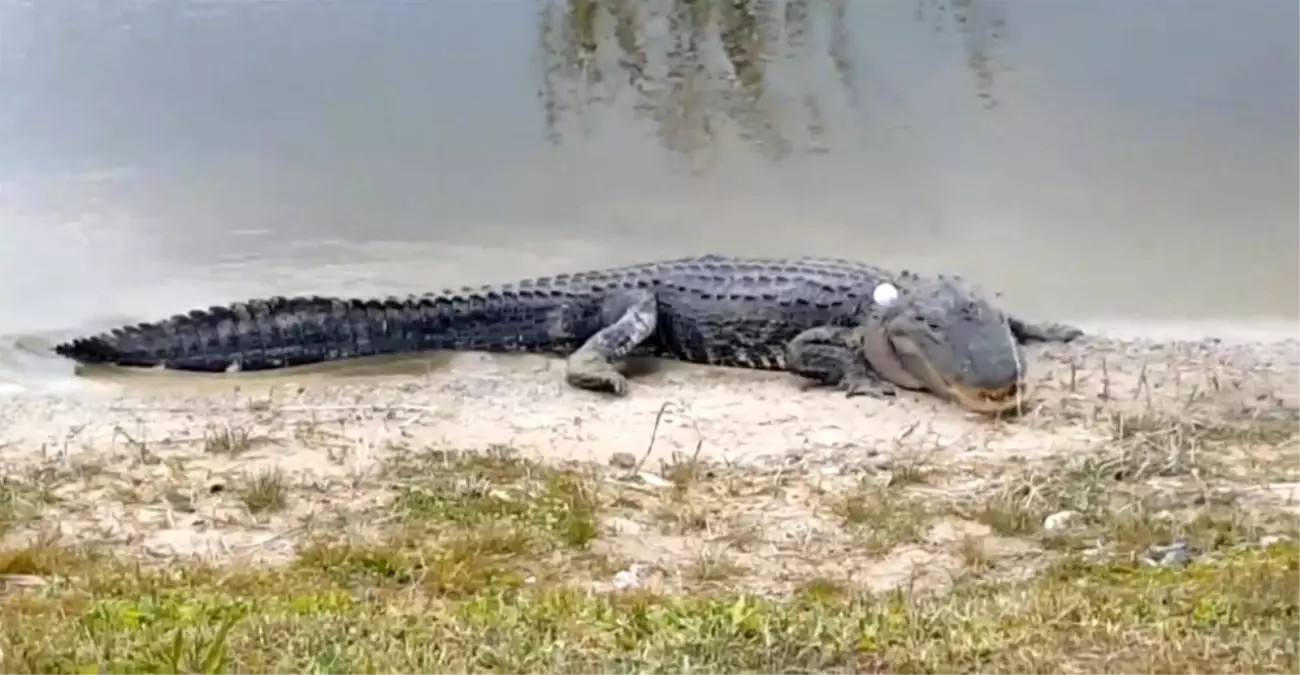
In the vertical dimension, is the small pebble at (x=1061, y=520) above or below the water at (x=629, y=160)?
below

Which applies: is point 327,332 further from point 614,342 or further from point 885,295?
point 885,295

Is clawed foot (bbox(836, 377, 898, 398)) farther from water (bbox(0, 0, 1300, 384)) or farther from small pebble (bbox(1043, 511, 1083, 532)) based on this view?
small pebble (bbox(1043, 511, 1083, 532))

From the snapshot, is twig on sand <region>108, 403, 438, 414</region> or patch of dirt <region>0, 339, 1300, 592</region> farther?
twig on sand <region>108, 403, 438, 414</region>

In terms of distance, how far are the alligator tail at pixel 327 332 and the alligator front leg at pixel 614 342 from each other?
0.83 ft

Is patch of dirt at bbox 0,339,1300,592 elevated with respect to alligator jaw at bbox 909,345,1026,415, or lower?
lower

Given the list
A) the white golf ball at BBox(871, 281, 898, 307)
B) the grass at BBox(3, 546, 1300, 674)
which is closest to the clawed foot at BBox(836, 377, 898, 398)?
the white golf ball at BBox(871, 281, 898, 307)

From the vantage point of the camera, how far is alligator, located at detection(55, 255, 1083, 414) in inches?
263

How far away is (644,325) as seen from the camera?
7297 mm

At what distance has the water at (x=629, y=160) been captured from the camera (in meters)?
8.32

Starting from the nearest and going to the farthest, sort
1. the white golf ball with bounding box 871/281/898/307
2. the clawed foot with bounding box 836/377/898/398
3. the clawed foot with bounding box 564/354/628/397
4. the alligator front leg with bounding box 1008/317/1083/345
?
the clawed foot with bounding box 836/377/898/398 < the clawed foot with bounding box 564/354/628/397 < the white golf ball with bounding box 871/281/898/307 < the alligator front leg with bounding box 1008/317/1083/345

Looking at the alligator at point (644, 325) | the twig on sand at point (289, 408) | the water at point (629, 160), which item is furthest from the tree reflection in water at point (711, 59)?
the twig on sand at point (289, 408)

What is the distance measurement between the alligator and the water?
69 centimetres

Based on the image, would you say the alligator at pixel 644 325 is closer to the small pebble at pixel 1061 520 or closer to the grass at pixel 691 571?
the grass at pixel 691 571

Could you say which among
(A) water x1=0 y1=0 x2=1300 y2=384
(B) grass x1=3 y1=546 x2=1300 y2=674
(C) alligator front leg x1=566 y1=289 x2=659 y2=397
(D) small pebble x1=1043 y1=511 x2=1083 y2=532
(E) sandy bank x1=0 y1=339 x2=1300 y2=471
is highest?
(A) water x1=0 y1=0 x2=1300 y2=384
